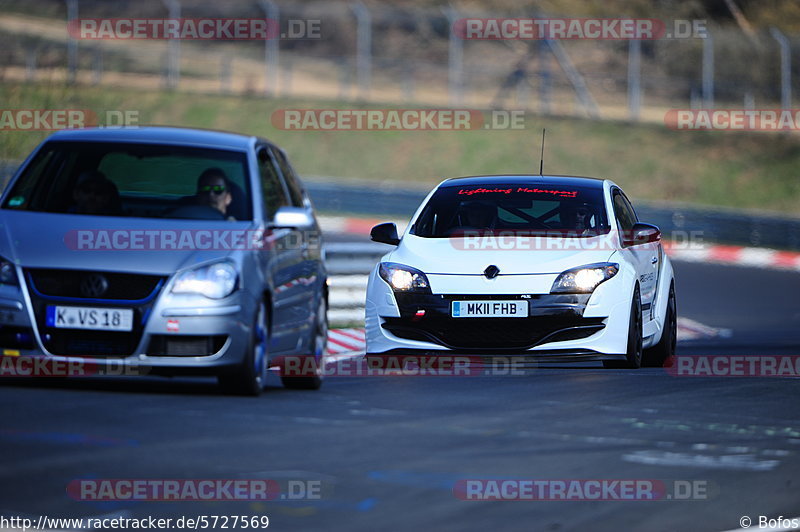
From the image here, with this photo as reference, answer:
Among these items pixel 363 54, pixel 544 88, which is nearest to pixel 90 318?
pixel 363 54

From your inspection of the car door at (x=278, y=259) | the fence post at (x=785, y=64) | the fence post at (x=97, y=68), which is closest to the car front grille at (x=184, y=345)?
the car door at (x=278, y=259)

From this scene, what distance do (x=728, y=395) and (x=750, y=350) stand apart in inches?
165

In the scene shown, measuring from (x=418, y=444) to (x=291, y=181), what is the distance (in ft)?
11.6

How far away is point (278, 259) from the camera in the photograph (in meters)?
10.2

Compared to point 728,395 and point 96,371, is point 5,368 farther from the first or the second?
point 728,395

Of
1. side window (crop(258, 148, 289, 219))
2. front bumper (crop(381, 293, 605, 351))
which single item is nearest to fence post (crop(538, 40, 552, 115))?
front bumper (crop(381, 293, 605, 351))

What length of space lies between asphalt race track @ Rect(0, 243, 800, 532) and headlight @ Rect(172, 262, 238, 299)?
0.64 meters

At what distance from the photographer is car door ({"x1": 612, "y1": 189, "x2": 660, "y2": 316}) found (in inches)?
463

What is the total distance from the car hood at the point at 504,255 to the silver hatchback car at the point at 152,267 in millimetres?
1030

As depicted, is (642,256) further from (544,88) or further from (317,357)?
(544,88)

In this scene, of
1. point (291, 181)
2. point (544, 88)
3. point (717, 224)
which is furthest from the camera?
point (544, 88)

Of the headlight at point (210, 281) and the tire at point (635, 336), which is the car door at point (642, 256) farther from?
the headlight at point (210, 281)

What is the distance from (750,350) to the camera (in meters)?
15.0

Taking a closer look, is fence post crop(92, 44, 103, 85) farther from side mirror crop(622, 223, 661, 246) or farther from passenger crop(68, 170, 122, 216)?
passenger crop(68, 170, 122, 216)
